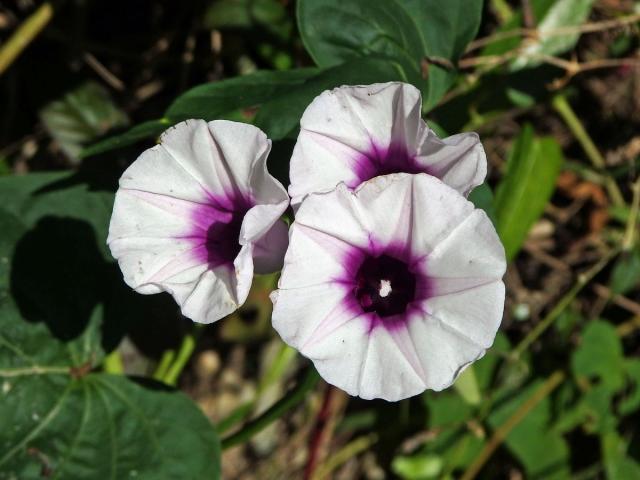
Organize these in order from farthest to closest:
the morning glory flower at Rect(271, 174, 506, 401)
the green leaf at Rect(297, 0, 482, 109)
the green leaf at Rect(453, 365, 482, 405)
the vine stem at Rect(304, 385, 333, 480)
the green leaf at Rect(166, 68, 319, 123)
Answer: the vine stem at Rect(304, 385, 333, 480)
the green leaf at Rect(453, 365, 482, 405)
the green leaf at Rect(297, 0, 482, 109)
the green leaf at Rect(166, 68, 319, 123)
the morning glory flower at Rect(271, 174, 506, 401)

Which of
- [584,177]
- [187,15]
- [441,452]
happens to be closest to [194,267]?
[187,15]

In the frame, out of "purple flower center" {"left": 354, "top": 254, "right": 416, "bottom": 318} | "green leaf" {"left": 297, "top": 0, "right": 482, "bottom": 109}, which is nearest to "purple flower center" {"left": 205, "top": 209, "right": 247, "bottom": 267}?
"purple flower center" {"left": 354, "top": 254, "right": 416, "bottom": 318}

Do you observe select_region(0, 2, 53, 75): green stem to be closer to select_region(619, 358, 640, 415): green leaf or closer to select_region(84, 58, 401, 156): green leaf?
select_region(84, 58, 401, 156): green leaf

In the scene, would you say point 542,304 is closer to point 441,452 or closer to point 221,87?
point 441,452

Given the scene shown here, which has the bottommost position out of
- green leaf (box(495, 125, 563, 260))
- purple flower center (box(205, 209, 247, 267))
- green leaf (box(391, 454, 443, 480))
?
green leaf (box(391, 454, 443, 480))

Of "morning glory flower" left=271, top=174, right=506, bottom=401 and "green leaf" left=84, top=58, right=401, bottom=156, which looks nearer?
"morning glory flower" left=271, top=174, right=506, bottom=401

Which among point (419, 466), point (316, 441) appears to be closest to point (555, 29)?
point (419, 466)
